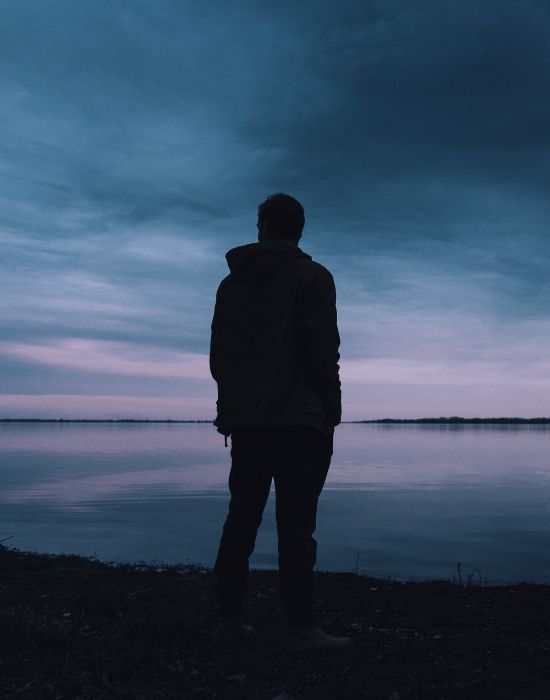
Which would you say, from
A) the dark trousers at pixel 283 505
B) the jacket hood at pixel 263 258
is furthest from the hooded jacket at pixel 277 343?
the dark trousers at pixel 283 505

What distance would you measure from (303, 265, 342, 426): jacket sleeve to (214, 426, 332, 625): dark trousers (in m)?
0.25

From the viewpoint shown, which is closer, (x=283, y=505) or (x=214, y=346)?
(x=283, y=505)

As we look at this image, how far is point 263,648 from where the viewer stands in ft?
14.9

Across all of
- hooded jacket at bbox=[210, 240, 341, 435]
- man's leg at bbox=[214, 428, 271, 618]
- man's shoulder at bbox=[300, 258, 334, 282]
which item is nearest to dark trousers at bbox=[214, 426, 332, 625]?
man's leg at bbox=[214, 428, 271, 618]

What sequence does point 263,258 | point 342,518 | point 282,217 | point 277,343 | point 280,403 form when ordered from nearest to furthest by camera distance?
1. point 280,403
2. point 277,343
3. point 263,258
4. point 282,217
5. point 342,518

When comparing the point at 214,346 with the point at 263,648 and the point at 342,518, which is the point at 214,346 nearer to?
the point at 263,648

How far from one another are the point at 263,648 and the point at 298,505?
1.08 metres

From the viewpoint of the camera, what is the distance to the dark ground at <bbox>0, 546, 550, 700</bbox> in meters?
3.81

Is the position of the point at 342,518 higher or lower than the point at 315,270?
lower

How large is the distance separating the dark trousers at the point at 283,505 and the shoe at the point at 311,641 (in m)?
0.07

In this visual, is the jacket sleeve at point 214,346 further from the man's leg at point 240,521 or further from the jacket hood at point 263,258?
the man's leg at point 240,521

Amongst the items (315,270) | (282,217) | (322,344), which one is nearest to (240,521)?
(322,344)

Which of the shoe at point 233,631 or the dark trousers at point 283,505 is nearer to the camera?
the dark trousers at point 283,505

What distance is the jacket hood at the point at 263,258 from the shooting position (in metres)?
4.62
